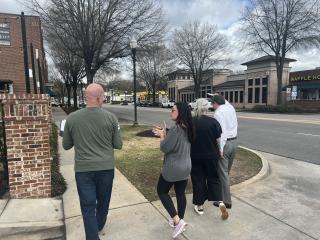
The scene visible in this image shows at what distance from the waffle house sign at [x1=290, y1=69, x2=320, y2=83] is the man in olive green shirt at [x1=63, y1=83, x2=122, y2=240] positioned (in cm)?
4132

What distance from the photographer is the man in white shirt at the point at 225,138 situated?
5.02 metres

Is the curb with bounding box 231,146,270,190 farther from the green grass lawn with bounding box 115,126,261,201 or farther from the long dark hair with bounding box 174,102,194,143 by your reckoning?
the long dark hair with bounding box 174,102,194,143

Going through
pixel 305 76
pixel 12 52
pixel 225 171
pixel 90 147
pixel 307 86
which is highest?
pixel 12 52

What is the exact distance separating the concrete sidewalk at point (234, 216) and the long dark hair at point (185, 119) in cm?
131

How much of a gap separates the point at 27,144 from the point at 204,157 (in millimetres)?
2828

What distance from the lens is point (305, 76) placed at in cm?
4172

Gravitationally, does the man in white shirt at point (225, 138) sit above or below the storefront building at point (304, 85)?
below

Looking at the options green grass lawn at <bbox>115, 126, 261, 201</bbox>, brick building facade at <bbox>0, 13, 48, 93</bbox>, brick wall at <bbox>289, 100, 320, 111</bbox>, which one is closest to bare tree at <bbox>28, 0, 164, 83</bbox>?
brick building facade at <bbox>0, 13, 48, 93</bbox>

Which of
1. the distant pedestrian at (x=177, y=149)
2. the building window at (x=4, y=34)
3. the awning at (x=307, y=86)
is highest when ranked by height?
the building window at (x=4, y=34)

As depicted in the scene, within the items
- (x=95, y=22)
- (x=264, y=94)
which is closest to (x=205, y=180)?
(x=95, y=22)

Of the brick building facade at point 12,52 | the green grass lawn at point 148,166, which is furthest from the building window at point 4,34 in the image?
the green grass lawn at point 148,166

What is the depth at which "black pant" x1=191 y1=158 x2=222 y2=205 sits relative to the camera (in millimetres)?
4676

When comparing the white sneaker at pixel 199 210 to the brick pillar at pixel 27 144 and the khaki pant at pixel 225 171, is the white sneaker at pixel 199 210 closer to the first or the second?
the khaki pant at pixel 225 171

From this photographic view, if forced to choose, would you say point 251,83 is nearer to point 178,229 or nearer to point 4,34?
point 4,34
